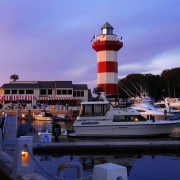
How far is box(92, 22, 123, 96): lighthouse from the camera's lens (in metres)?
55.8

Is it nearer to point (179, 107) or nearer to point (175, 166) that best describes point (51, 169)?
point (175, 166)

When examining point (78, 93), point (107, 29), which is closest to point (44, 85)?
point (78, 93)

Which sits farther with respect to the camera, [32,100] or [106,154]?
[32,100]

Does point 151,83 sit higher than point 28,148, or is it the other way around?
point 151,83

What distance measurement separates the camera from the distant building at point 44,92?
78775mm

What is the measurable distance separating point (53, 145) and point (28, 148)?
1038 centimetres

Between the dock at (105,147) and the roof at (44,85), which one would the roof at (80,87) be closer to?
the roof at (44,85)

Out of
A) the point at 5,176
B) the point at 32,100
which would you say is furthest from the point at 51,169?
the point at 32,100

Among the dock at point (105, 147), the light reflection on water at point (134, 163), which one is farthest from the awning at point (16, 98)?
the light reflection on water at point (134, 163)

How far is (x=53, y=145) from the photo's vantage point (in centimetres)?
2036

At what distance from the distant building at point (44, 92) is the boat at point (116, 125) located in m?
51.9

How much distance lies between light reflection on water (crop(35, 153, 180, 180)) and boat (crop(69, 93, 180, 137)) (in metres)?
6.54

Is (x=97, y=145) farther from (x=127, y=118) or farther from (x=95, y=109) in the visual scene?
(x=95, y=109)

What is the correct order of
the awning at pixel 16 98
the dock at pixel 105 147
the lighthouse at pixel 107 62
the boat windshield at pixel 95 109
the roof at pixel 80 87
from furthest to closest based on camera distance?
1. the roof at pixel 80 87
2. the awning at pixel 16 98
3. the lighthouse at pixel 107 62
4. the boat windshield at pixel 95 109
5. the dock at pixel 105 147
